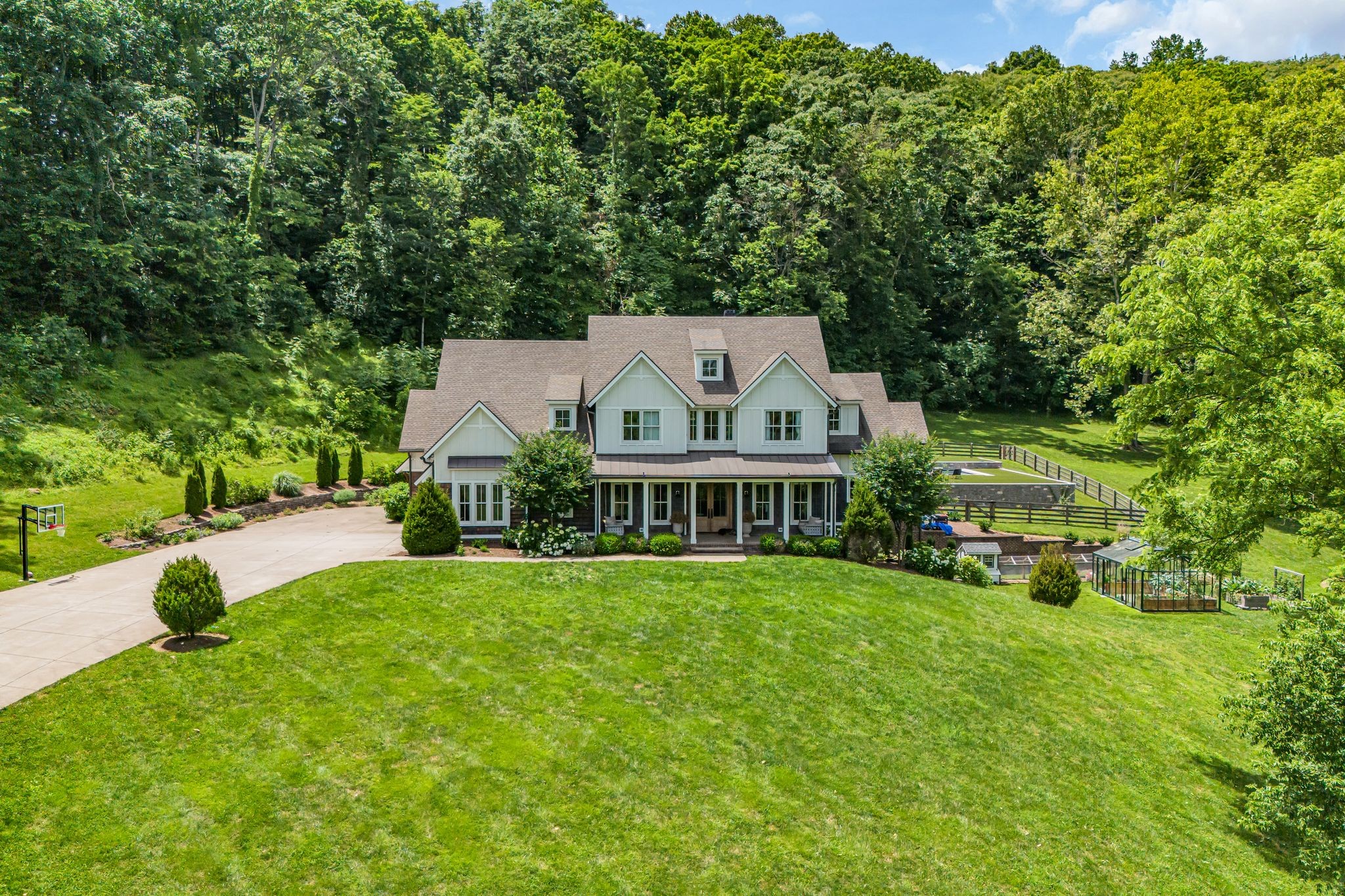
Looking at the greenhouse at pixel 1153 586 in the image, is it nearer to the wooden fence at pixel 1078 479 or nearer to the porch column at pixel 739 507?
the wooden fence at pixel 1078 479

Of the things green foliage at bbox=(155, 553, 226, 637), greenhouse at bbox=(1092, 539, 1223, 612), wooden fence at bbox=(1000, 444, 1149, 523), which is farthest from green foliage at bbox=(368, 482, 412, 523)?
wooden fence at bbox=(1000, 444, 1149, 523)

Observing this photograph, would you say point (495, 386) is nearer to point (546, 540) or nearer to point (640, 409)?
point (640, 409)

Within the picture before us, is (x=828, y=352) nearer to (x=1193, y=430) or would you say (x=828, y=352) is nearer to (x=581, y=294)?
(x=581, y=294)

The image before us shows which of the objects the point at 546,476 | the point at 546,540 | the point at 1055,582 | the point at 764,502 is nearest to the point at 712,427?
the point at 764,502

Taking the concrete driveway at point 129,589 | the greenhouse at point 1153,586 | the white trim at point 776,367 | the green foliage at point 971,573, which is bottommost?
the greenhouse at point 1153,586

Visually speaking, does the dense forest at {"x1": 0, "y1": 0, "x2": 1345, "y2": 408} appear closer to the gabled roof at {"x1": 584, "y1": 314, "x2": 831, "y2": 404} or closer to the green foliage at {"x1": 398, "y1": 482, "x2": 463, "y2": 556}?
the gabled roof at {"x1": 584, "y1": 314, "x2": 831, "y2": 404}

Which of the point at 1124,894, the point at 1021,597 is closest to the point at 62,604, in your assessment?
the point at 1124,894

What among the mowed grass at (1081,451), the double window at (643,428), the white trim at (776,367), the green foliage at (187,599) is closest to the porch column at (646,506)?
the double window at (643,428)

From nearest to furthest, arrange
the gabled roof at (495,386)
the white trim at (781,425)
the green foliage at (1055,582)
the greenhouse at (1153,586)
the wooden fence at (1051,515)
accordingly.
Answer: the green foliage at (1055,582) < the greenhouse at (1153,586) < the white trim at (781,425) < the gabled roof at (495,386) < the wooden fence at (1051,515)
